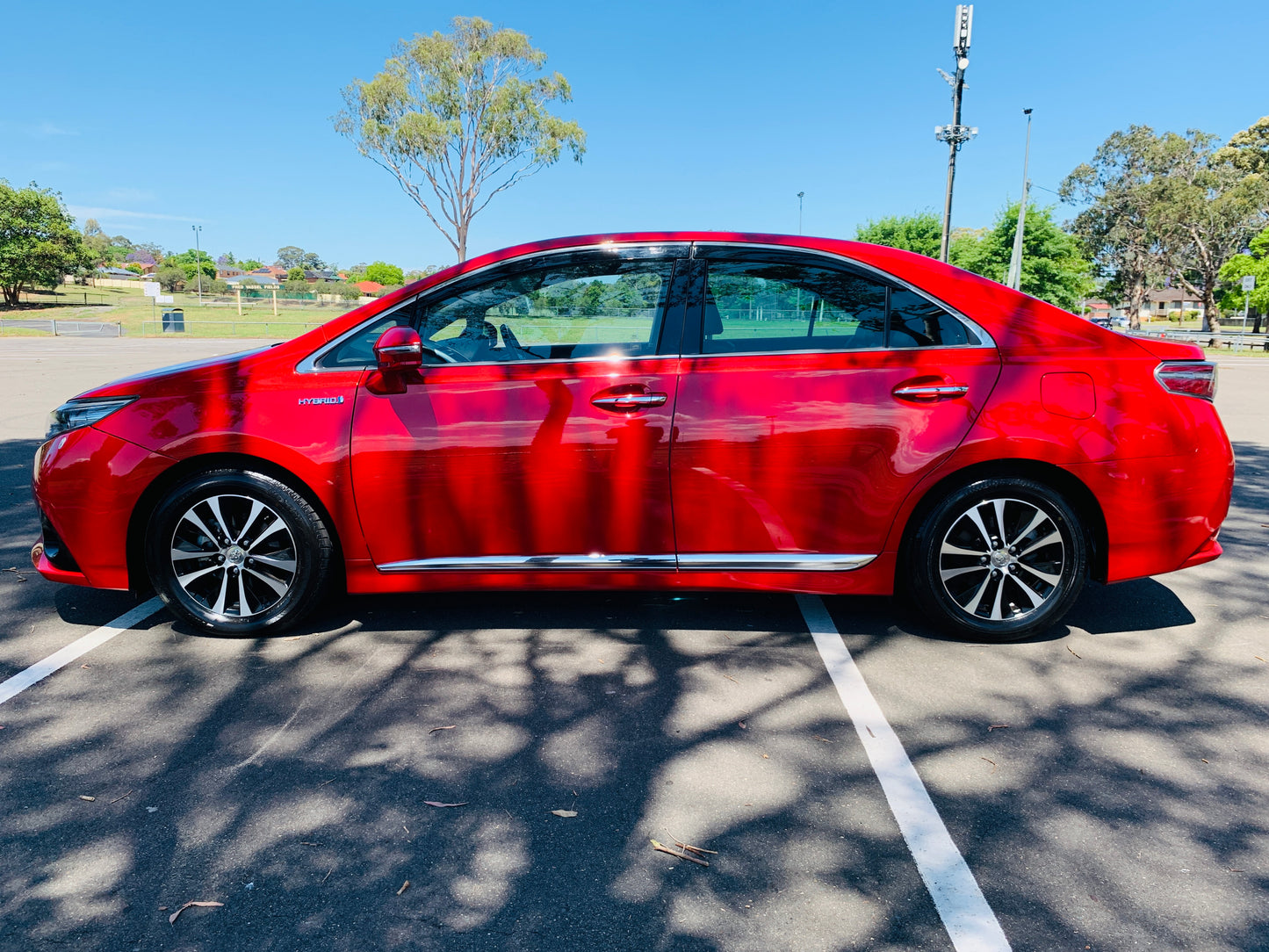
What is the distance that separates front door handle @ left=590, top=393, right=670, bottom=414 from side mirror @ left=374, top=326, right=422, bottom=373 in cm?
78

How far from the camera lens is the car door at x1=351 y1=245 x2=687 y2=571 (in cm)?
366

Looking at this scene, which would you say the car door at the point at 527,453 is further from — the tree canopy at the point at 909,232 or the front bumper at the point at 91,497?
the tree canopy at the point at 909,232

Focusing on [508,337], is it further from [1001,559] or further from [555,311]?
[1001,559]

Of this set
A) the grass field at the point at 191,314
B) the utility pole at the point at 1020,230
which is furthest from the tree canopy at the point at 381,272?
the utility pole at the point at 1020,230

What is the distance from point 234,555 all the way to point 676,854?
248 cm

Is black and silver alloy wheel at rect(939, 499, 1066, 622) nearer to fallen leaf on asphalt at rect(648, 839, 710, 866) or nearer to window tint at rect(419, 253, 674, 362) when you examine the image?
window tint at rect(419, 253, 674, 362)

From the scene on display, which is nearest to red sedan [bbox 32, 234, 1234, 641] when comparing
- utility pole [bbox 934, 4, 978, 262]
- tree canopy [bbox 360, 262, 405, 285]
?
utility pole [bbox 934, 4, 978, 262]

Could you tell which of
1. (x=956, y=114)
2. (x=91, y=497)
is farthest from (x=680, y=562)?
(x=956, y=114)

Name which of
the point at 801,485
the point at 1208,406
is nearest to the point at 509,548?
the point at 801,485

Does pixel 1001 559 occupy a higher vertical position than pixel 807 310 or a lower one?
lower

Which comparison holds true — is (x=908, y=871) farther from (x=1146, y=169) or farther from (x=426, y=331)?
(x=1146, y=169)

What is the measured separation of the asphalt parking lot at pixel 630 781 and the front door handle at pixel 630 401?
106 centimetres

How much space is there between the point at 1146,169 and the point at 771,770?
69095mm

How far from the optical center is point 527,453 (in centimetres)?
366
